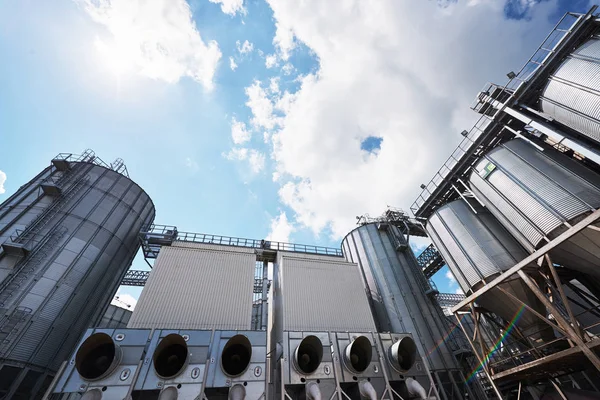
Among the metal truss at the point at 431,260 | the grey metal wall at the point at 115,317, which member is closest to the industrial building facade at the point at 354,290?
the metal truss at the point at 431,260

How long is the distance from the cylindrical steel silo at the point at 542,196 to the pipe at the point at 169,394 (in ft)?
58.5

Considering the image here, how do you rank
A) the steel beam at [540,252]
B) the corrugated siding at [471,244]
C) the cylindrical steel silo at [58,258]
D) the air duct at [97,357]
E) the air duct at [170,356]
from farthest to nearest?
the corrugated siding at [471,244]
the cylindrical steel silo at [58,258]
the air duct at [170,356]
the air duct at [97,357]
the steel beam at [540,252]

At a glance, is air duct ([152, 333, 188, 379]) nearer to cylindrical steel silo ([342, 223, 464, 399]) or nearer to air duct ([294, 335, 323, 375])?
air duct ([294, 335, 323, 375])

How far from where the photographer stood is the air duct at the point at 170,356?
10862 millimetres

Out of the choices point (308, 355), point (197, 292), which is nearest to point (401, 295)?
point (308, 355)

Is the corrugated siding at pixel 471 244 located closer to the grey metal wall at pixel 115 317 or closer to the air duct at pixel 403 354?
the air duct at pixel 403 354

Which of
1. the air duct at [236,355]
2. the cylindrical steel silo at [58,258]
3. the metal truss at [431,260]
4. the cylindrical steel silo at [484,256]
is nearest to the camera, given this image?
the air duct at [236,355]

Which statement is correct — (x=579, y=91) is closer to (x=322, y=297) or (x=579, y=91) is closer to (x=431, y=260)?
(x=322, y=297)

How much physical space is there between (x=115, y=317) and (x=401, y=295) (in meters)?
28.7

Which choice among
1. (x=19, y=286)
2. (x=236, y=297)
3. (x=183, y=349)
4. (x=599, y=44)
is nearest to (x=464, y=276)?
(x=599, y=44)

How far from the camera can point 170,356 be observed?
11516mm

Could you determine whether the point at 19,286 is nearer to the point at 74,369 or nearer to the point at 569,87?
the point at 74,369

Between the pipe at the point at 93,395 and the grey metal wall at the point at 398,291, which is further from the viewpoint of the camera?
the grey metal wall at the point at 398,291

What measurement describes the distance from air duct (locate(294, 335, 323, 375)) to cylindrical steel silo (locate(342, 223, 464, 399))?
29.2 ft
